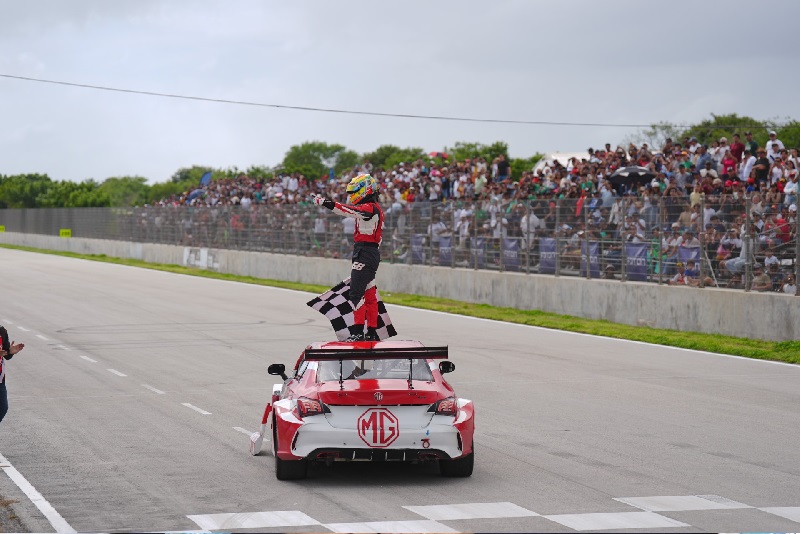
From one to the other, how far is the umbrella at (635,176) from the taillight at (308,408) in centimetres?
1989

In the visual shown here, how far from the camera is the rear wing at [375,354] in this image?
9.95 metres

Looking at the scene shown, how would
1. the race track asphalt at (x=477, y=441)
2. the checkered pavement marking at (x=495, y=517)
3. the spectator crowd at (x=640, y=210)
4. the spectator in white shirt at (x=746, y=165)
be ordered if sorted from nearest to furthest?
the checkered pavement marking at (x=495, y=517), the race track asphalt at (x=477, y=441), the spectator crowd at (x=640, y=210), the spectator in white shirt at (x=746, y=165)

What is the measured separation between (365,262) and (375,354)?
422cm

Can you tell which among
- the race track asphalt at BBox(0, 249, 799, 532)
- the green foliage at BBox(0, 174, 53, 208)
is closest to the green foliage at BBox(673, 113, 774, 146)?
the race track asphalt at BBox(0, 249, 799, 532)

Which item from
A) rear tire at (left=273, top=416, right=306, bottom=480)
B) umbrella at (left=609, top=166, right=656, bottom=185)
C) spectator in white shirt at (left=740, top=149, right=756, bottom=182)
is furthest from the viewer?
umbrella at (left=609, top=166, right=656, bottom=185)

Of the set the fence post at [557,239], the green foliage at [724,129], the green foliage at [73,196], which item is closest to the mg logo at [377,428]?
the fence post at [557,239]

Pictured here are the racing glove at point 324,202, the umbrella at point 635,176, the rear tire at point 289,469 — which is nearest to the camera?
the rear tire at point 289,469

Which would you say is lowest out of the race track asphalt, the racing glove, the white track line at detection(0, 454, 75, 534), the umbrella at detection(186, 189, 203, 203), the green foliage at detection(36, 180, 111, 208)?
the white track line at detection(0, 454, 75, 534)

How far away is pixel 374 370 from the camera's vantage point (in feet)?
33.7

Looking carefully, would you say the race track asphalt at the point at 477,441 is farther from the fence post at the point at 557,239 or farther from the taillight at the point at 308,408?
the fence post at the point at 557,239

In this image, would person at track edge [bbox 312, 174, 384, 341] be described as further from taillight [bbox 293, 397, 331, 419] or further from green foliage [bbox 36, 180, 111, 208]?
green foliage [bbox 36, 180, 111, 208]

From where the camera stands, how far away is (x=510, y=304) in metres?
28.8

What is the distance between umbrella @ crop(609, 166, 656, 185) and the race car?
19239 millimetres

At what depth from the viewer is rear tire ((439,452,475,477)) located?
393 inches
